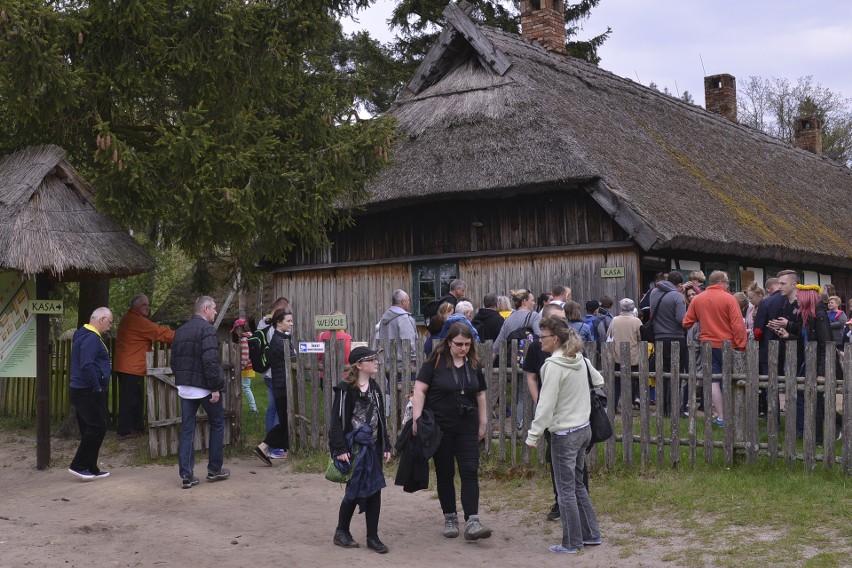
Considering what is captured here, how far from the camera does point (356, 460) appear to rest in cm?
661

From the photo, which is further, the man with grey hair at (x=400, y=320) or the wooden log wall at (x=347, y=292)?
the wooden log wall at (x=347, y=292)

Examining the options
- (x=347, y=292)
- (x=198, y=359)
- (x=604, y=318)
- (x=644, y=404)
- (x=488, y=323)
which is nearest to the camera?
(x=644, y=404)

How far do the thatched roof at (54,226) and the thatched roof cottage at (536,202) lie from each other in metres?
5.55

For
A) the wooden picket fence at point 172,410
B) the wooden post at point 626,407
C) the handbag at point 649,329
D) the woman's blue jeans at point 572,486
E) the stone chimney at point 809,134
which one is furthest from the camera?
the stone chimney at point 809,134

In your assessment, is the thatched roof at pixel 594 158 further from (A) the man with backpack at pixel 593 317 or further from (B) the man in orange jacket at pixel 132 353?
(B) the man in orange jacket at pixel 132 353

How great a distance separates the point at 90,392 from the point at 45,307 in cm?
116

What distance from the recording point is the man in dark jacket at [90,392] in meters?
9.20

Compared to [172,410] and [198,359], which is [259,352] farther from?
[198,359]

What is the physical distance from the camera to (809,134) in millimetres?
30562

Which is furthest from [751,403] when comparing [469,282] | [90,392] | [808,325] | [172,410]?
[469,282]

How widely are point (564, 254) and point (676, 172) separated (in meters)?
3.31

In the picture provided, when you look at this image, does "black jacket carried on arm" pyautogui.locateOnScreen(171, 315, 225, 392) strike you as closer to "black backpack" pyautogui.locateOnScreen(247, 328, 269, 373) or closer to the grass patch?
"black backpack" pyautogui.locateOnScreen(247, 328, 269, 373)

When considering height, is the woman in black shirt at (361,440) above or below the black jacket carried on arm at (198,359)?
below

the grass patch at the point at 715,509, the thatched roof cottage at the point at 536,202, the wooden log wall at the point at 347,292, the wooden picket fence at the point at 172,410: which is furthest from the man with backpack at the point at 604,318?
the wooden picket fence at the point at 172,410
